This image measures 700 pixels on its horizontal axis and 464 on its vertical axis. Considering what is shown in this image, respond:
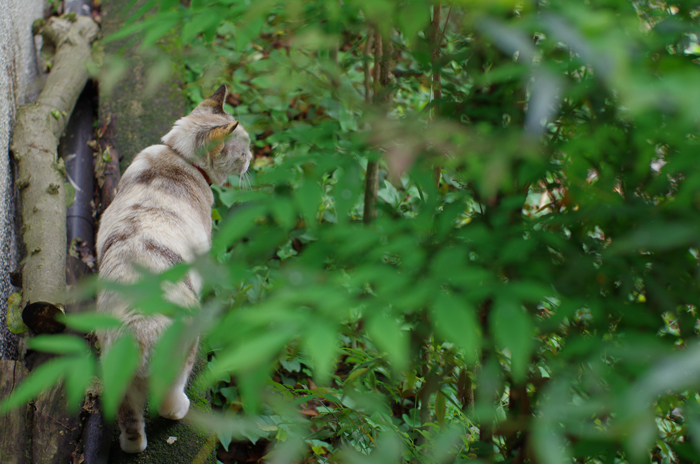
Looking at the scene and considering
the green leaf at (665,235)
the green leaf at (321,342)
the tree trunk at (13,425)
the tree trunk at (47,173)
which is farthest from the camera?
the tree trunk at (47,173)

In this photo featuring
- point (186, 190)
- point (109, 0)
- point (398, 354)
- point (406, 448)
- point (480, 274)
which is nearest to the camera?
point (398, 354)

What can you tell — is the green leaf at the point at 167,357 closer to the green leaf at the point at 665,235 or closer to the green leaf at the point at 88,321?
the green leaf at the point at 88,321

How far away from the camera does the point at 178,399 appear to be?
2.02 metres

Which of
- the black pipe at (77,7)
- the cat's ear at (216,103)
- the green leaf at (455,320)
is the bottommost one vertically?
the cat's ear at (216,103)

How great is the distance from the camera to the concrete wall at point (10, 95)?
8.00 ft

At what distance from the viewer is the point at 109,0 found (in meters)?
4.47

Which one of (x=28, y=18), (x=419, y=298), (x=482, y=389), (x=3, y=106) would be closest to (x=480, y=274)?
(x=419, y=298)

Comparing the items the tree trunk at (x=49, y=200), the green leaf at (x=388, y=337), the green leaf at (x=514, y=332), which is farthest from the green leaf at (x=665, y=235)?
the tree trunk at (x=49, y=200)

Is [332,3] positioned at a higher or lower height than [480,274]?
higher

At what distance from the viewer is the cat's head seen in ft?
8.15

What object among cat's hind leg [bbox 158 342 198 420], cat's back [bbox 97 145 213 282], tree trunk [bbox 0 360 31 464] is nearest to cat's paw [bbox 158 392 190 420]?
cat's hind leg [bbox 158 342 198 420]

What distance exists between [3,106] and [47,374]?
2910 mm

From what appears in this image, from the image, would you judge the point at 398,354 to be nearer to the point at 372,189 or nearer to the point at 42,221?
the point at 372,189

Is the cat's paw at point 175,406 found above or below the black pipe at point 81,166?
below
